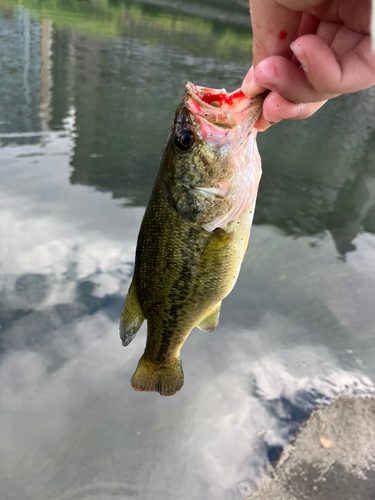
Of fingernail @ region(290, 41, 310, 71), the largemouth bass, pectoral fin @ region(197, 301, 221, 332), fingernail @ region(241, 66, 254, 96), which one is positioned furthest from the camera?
pectoral fin @ region(197, 301, 221, 332)

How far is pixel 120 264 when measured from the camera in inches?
167

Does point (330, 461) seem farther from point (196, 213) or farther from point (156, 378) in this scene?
point (196, 213)

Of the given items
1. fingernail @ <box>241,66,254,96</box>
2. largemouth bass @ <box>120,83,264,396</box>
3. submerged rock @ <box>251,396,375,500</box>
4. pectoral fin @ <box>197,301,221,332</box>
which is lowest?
submerged rock @ <box>251,396,375,500</box>

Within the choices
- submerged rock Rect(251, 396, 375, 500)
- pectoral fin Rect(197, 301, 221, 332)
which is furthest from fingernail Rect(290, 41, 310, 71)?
submerged rock Rect(251, 396, 375, 500)

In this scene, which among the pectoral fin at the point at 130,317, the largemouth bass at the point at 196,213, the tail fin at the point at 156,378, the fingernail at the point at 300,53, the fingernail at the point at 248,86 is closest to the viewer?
the fingernail at the point at 300,53

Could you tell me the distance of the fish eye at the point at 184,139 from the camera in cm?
166

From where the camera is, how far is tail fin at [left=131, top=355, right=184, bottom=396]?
7.09ft

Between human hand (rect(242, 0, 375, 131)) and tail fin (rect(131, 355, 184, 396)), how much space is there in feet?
4.87

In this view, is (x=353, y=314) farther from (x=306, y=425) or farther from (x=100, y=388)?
(x=100, y=388)

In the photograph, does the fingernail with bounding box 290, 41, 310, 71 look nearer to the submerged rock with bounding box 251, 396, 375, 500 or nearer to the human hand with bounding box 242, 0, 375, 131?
the human hand with bounding box 242, 0, 375, 131

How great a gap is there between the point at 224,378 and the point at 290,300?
1.30 meters


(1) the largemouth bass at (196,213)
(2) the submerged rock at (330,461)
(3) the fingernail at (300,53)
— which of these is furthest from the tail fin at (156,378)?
(3) the fingernail at (300,53)

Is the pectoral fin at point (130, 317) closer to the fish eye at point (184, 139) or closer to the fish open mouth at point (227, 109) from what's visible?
the fish eye at point (184, 139)

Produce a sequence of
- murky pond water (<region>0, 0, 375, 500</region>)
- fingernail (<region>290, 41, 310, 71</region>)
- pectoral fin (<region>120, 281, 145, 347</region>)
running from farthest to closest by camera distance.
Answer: murky pond water (<region>0, 0, 375, 500</region>), pectoral fin (<region>120, 281, 145, 347</region>), fingernail (<region>290, 41, 310, 71</region>)
